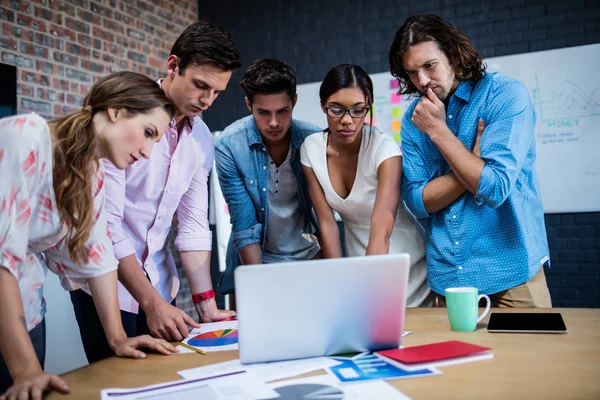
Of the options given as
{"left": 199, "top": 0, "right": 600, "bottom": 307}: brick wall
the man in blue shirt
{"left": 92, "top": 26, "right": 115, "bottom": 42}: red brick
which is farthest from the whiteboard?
{"left": 92, "top": 26, "right": 115, "bottom": 42}: red brick

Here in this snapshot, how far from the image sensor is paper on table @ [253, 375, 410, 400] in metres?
0.92

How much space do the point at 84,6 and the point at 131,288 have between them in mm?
2725

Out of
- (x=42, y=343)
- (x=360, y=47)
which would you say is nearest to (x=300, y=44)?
(x=360, y=47)

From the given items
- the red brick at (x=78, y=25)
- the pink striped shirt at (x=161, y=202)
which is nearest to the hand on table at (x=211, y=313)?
the pink striped shirt at (x=161, y=202)

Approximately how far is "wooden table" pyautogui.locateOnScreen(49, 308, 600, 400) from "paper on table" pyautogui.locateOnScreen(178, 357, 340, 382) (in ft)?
0.14

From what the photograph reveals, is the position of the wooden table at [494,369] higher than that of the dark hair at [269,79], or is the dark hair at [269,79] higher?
the dark hair at [269,79]

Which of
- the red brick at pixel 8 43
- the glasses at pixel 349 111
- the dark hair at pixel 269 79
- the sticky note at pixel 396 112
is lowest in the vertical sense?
the glasses at pixel 349 111

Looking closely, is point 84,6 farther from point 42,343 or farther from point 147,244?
point 42,343

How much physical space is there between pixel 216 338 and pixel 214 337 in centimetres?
1

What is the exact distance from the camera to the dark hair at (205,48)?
1.73 m

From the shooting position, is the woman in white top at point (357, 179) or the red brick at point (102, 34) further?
the red brick at point (102, 34)

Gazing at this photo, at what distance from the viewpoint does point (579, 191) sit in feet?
12.2

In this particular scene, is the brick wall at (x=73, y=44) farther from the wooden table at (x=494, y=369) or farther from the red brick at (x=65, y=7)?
the wooden table at (x=494, y=369)

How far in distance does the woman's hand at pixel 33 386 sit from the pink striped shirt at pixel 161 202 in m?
0.71
